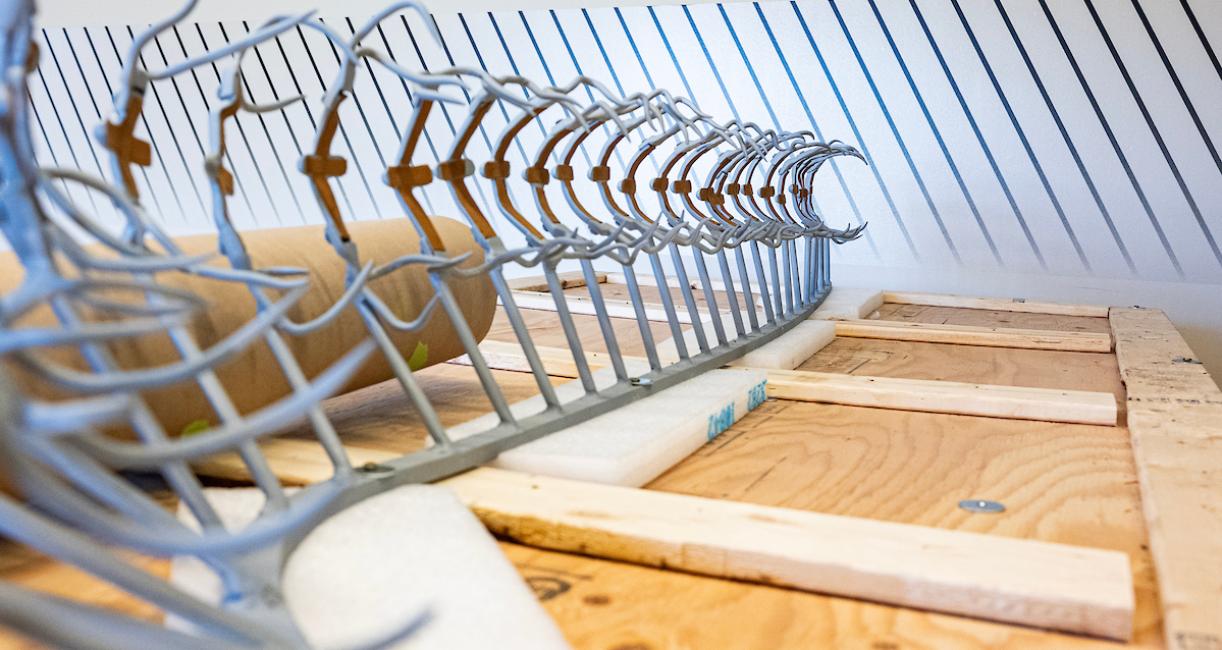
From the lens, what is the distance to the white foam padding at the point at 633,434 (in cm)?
95

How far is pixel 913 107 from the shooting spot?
3.20 m

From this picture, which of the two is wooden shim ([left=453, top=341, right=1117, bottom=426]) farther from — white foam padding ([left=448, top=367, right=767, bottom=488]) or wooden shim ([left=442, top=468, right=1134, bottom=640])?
wooden shim ([left=442, top=468, right=1134, bottom=640])

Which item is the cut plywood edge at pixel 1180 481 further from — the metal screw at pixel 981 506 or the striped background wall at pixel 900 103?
the striped background wall at pixel 900 103

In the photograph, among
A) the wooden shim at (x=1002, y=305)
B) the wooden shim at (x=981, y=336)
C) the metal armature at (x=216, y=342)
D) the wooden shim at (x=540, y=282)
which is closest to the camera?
the metal armature at (x=216, y=342)

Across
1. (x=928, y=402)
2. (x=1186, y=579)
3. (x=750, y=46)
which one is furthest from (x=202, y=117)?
(x=1186, y=579)

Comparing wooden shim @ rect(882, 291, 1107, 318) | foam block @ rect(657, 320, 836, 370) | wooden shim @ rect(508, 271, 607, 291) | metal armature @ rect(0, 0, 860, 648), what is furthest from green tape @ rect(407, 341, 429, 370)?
wooden shim @ rect(882, 291, 1107, 318)

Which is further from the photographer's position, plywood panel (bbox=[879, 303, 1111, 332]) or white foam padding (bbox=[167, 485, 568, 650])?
plywood panel (bbox=[879, 303, 1111, 332])

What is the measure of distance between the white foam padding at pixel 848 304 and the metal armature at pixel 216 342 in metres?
0.41

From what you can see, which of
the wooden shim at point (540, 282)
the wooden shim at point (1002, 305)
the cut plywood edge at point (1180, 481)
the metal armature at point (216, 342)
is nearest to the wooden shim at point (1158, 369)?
the cut plywood edge at point (1180, 481)

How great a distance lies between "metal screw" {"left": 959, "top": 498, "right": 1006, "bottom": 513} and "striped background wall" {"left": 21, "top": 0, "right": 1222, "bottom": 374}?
2426 millimetres

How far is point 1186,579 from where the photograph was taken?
69 centimetres

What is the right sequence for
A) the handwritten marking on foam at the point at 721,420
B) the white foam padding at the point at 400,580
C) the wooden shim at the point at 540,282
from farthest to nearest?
the wooden shim at the point at 540,282, the handwritten marking on foam at the point at 721,420, the white foam padding at the point at 400,580

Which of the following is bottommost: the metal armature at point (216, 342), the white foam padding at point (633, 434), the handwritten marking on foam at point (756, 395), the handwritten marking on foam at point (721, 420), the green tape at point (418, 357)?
the handwritten marking on foam at point (756, 395)

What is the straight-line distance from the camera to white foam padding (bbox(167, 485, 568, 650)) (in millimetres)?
583
